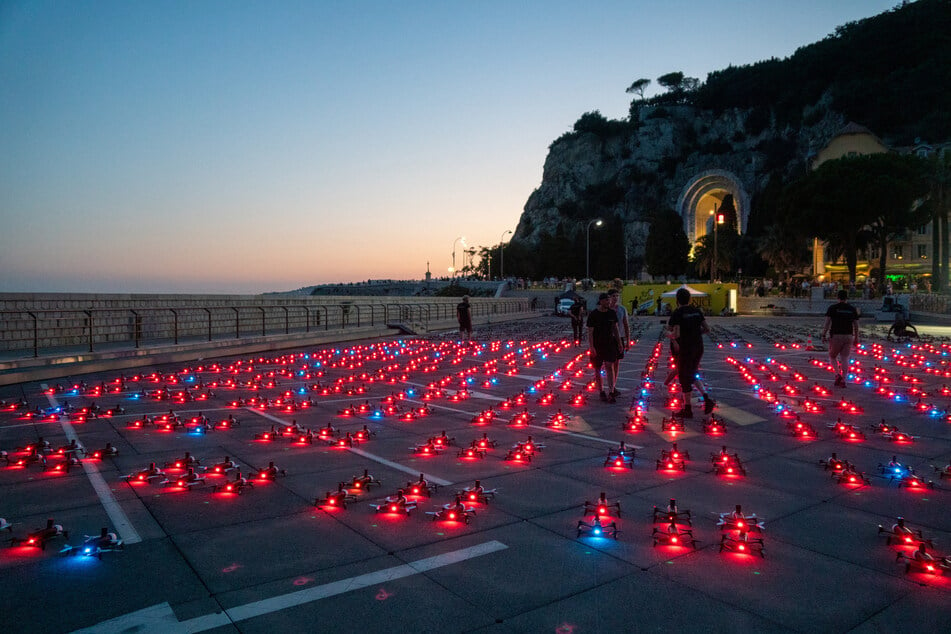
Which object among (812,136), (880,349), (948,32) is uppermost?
(948,32)

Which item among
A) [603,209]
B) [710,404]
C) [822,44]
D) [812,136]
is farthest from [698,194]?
[710,404]

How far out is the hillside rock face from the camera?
419ft

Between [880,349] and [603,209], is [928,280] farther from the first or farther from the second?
[603,209]

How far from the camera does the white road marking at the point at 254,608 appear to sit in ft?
11.5

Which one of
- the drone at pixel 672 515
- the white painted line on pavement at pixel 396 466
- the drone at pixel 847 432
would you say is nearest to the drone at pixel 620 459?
the drone at pixel 672 515

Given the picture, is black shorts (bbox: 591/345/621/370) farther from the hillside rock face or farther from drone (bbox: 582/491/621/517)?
the hillside rock face

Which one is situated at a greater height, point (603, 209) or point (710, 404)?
point (603, 209)

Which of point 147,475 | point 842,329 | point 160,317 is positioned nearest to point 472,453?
point 147,475

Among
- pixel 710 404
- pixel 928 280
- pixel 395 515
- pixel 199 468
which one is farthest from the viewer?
pixel 928 280

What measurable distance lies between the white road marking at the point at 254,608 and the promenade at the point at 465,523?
2cm

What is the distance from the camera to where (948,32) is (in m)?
116

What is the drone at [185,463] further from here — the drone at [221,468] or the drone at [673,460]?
the drone at [673,460]

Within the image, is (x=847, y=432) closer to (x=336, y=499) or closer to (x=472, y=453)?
(x=472, y=453)

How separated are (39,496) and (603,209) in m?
155
